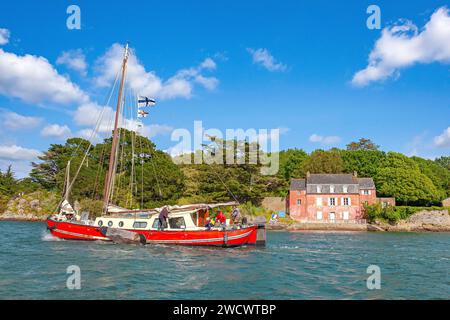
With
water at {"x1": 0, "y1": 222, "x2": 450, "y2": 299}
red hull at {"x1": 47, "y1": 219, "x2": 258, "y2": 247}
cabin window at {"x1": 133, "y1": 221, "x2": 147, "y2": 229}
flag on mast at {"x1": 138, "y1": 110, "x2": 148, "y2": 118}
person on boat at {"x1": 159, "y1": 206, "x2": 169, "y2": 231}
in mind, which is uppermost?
flag on mast at {"x1": 138, "y1": 110, "x2": 148, "y2": 118}

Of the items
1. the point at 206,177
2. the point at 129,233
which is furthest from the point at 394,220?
the point at 129,233

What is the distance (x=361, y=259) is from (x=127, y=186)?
2138 inches

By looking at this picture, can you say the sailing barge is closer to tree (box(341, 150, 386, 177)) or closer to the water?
the water

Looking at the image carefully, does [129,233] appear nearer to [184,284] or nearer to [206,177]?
[184,284]

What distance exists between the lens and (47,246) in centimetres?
3138

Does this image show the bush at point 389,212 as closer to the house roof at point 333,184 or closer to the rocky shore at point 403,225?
the rocky shore at point 403,225

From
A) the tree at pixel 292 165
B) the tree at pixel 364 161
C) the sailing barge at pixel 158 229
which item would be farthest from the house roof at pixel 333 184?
the sailing barge at pixel 158 229

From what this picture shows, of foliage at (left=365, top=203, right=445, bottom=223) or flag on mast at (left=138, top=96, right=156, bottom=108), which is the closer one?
flag on mast at (left=138, top=96, right=156, bottom=108)

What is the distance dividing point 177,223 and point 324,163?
2402 inches

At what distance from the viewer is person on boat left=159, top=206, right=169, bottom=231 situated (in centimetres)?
3231

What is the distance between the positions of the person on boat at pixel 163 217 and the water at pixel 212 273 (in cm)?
179

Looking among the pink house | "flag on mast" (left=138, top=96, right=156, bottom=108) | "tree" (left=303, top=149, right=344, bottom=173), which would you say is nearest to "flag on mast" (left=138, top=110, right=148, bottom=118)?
"flag on mast" (left=138, top=96, right=156, bottom=108)

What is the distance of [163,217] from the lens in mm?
32469

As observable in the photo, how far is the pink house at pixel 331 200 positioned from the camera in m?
74.8
